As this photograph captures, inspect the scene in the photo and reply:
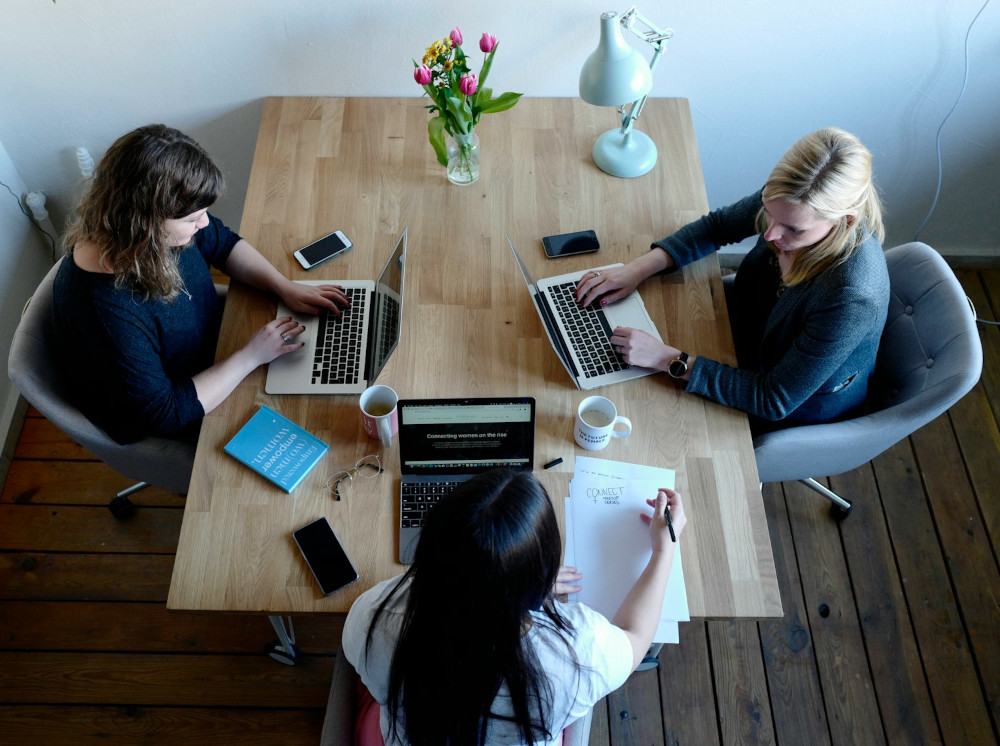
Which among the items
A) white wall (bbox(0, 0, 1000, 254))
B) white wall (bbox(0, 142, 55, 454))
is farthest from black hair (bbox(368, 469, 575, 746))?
white wall (bbox(0, 142, 55, 454))

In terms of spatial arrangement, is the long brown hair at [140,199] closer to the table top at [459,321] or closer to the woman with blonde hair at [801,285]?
the table top at [459,321]

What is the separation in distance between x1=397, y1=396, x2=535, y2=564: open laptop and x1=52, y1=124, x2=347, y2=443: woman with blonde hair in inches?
16.0

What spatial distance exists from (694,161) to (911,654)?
149cm

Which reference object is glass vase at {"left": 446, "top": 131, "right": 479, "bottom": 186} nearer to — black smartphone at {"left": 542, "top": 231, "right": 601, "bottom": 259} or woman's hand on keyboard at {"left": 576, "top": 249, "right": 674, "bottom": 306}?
black smartphone at {"left": 542, "top": 231, "right": 601, "bottom": 259}

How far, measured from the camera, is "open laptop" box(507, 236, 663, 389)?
65.9 inches

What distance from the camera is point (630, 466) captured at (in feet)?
5.09

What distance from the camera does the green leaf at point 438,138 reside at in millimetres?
1916

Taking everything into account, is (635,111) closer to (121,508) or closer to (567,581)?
(567,581)

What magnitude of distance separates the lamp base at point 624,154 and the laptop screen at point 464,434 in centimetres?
84

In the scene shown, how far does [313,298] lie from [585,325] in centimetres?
63

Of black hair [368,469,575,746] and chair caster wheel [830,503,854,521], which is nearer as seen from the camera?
black hair [368,469,575,746]

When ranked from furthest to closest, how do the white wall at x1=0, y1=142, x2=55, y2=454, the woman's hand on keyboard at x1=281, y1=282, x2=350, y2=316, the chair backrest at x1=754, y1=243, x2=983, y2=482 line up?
the white wall at x1=0, y1=142, x2=55, y2=454 → the woman's hand on keyboard at x1=281, y1=282, x2=350, y2=316 → the chair backrest at x1=754, y1=243, x2=983, y2=482

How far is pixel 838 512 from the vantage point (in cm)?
233

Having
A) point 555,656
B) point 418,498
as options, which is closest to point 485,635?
point 555,656
